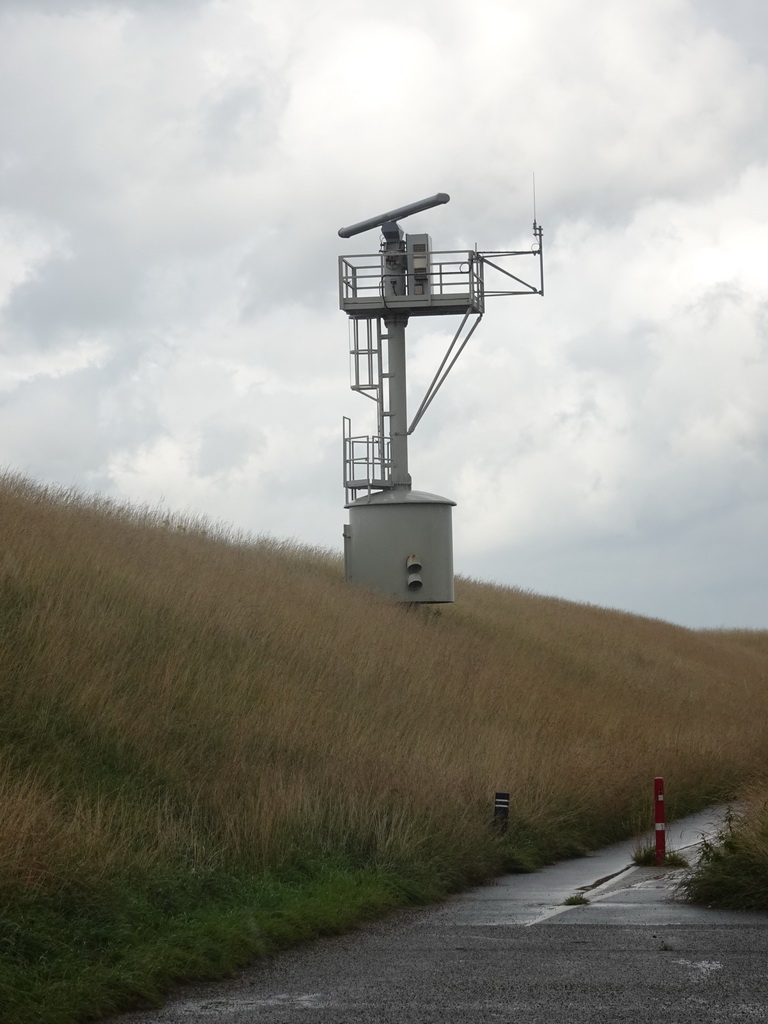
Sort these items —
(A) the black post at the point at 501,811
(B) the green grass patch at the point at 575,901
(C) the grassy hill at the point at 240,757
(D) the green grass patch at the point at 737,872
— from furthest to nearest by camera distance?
1. (A) the black post at the point at 501,811
2. (B) the green grass patch at the point at 575,901
3. (D) the green grass patch at the point at 737,872
4. (C) the grassy hill at the point at 240,757

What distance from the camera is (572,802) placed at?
18062mm

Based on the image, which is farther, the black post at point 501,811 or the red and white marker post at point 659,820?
the black post at point 501,811

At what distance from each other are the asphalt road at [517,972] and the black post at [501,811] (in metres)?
3.09

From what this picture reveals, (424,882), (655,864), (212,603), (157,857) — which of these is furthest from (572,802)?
(157,857)

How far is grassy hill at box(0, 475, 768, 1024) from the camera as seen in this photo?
9.45m

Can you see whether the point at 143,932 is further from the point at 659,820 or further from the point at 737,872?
the point at 659,820

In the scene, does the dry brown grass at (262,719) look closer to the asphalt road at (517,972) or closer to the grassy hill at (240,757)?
the grassy hill at (240,757)

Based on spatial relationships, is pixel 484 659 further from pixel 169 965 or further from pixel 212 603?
pixel 169 965

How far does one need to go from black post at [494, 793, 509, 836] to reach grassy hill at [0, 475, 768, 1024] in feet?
0.55

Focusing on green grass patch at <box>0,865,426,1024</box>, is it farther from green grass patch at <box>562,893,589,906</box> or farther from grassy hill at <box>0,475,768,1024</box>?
green grass patch at <box>562,893,589,906</box>

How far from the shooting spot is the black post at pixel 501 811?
15703 mm

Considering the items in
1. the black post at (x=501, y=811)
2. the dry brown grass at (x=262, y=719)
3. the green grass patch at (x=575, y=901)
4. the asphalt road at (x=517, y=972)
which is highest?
the dry brown grass at (x=262, y=719)

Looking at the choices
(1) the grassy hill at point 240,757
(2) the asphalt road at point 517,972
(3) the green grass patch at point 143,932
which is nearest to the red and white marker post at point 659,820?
(1) the grassy hill at point 240,757

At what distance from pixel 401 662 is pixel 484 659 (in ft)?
15.6
